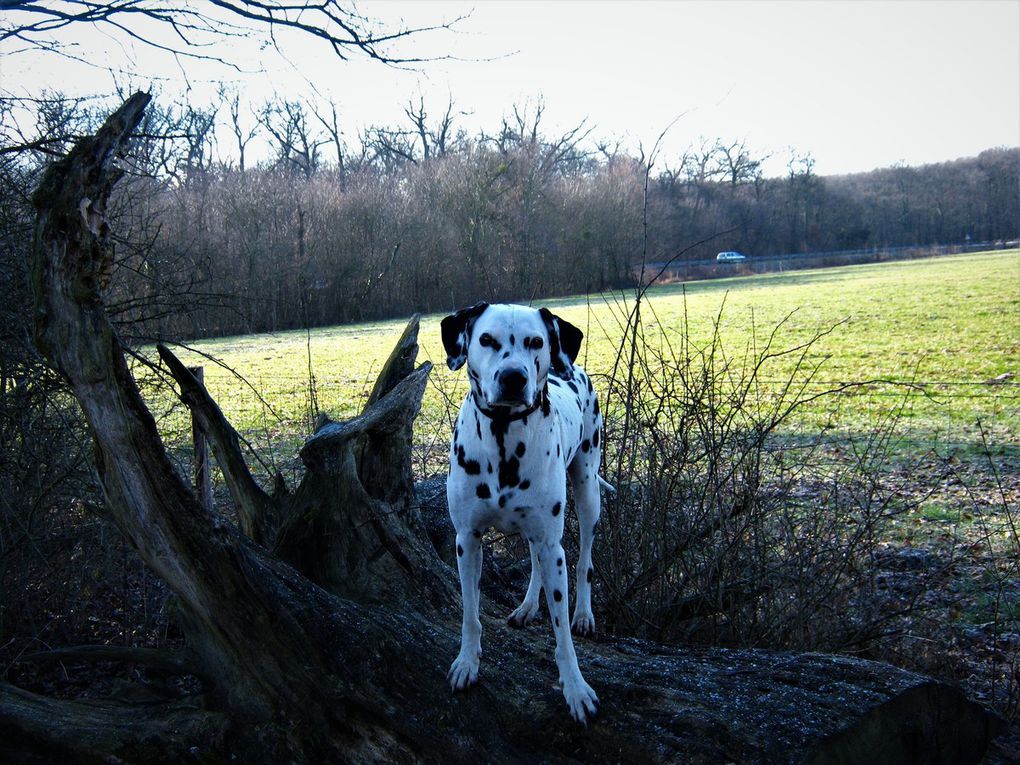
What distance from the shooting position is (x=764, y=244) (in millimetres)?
89812

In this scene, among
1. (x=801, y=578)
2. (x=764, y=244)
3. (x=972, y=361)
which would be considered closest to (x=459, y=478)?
(x=801, y=578)

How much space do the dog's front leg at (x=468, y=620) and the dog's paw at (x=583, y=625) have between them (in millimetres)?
914

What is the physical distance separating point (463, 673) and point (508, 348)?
1420mm

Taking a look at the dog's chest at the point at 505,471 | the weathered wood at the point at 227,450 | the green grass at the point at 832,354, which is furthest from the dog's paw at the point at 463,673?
the green grass at the point at 832,354

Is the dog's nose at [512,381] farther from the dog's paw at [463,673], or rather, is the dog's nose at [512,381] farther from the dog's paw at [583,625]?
the dog's paw at [583,625]

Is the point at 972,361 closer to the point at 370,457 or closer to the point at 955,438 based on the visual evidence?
the point at 955,438

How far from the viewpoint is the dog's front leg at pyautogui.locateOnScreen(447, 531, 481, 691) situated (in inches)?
152

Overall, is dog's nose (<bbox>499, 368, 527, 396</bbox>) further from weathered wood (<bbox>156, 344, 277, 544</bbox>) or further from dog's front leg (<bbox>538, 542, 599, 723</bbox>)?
weathered wood (<bbox>156, 344, 277, 544</bbox>)

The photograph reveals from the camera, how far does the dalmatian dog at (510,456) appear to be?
3.83 metres

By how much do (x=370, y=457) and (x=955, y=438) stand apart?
29.4 feet

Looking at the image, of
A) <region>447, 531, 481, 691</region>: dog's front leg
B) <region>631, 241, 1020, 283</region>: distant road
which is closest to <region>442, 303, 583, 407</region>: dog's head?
<region>447, 531, 481, 691</region>: dog's front leg

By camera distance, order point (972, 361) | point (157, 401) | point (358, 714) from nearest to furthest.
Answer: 1. point (358, 714)
2. point (157, 401)
3. point (972, 361)

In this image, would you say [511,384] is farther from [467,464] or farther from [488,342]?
[467,464]

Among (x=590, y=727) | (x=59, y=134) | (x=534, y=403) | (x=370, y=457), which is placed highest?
(x=59, y=134)
